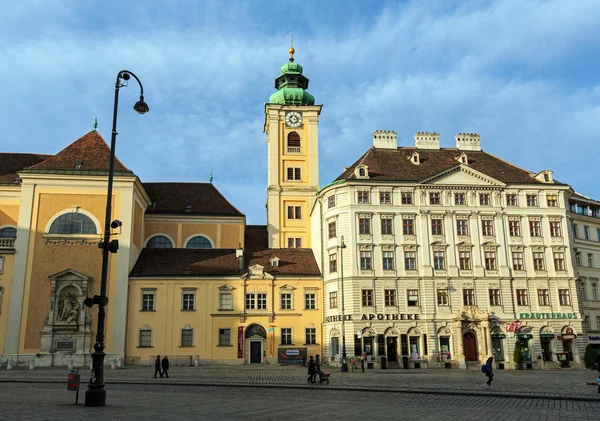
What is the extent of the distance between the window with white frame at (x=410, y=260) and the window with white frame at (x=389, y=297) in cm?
245

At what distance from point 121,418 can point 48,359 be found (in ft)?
112

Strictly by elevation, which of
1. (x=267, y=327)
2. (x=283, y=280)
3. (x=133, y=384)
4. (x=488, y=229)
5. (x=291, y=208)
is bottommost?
(x=133, y=384)

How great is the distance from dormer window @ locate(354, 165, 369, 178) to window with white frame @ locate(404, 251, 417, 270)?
7.60m

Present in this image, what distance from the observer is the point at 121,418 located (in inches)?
518

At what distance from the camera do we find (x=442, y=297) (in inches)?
1800

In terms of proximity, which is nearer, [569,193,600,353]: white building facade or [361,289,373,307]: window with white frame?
[361,289,373,307]: window with white frame

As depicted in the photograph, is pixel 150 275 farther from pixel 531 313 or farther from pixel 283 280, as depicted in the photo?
pixel 531 313

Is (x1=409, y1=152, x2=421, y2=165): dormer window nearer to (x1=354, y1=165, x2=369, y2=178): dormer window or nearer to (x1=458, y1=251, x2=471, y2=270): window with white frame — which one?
(x1=354, y1=165, x2=369, y2=178): dormer window

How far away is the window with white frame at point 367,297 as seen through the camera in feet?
148

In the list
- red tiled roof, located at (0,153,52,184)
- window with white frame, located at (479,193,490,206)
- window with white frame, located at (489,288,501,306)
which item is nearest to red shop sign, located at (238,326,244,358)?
window with white frame, located at (489,288,501,306)

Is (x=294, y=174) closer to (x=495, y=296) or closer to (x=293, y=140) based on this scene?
(x=293, y=140)

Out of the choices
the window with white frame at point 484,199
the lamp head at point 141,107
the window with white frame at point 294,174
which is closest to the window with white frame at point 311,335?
the window with white frame at point 294,174

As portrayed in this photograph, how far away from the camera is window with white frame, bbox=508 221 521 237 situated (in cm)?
4791

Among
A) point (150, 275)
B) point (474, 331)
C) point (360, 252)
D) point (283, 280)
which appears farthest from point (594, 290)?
point (150, 275)
